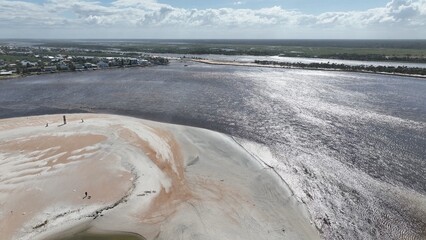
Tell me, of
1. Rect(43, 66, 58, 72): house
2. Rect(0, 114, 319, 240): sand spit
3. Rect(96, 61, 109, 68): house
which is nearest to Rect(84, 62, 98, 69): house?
Rect(96, 61, 109, 68): house

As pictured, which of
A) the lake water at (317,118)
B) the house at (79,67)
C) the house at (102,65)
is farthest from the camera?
the house at (102,65)

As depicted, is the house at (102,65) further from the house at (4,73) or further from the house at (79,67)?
the house at (4,73)

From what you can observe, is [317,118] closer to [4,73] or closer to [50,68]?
[50,68]

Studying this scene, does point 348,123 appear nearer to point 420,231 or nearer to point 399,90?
point 420,231

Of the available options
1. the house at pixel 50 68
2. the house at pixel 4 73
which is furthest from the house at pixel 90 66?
the house at pixel 4 73

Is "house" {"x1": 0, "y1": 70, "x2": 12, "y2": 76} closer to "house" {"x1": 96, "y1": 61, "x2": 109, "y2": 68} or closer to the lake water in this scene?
the lake water

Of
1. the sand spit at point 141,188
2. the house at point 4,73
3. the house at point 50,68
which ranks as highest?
the house at point 50,68
